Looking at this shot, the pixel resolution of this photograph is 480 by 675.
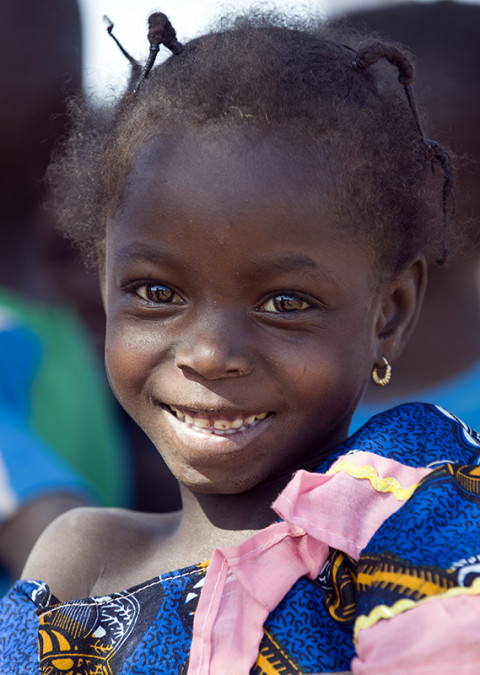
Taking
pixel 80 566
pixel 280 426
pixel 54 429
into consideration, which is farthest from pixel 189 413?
pixel 54 429

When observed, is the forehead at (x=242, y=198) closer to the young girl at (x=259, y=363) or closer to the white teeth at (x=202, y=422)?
the young girl at (x=259, y=363)

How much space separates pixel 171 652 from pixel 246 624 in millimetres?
140

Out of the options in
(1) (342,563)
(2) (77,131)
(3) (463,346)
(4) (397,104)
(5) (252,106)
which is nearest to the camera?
(1) (342,563)

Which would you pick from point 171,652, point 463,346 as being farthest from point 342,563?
point 463,346

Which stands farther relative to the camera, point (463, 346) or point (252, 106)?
point (463, 346)

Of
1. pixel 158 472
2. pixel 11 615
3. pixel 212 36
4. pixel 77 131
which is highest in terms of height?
pixel 212 36

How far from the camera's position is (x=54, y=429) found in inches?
125

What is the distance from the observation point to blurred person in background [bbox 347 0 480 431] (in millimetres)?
3016

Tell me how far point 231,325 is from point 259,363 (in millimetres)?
79

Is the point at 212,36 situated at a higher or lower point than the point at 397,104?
higher

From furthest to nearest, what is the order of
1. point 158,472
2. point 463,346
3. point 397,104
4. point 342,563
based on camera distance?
point 158,472 → point 463,346 → point 397,104 → point 342,563

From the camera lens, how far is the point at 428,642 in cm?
112

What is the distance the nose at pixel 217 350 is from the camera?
151 centimetres

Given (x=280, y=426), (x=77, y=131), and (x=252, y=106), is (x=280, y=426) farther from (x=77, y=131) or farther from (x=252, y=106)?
(x=77, y=131)
